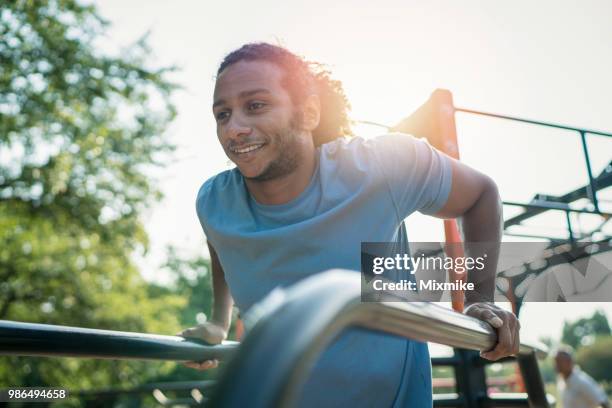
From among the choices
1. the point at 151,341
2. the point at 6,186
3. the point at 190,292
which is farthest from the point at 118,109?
the point at 190,292

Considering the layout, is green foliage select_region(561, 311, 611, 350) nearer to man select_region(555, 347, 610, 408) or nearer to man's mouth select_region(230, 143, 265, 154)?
man select_region(555, 347, 610, 408)

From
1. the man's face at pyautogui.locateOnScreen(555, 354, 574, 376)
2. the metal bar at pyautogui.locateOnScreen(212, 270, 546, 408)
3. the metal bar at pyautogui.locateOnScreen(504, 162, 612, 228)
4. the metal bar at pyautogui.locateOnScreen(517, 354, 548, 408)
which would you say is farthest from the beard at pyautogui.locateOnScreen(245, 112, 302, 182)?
the man's face at pyautogui.locateOnScreen(555, 354, 574, 376)

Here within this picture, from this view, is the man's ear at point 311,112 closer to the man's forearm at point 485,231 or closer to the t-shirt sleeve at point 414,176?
the t-shirt sleeve at point 414,176

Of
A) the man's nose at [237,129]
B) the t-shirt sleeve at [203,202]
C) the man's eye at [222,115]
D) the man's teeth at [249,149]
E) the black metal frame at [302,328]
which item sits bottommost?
the black metal frame at [302,328]

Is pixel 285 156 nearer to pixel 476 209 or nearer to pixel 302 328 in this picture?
pixel 476 209

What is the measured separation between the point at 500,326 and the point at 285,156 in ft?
2.35

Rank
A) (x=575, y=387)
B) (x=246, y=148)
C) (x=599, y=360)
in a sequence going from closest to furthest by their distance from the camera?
(x=246, y=148)
(x=575, y=387)
(x=599, y=360)

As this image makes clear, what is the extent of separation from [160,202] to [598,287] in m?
6.81

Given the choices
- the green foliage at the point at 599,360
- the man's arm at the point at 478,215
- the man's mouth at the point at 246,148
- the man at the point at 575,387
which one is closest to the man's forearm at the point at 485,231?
the man's arm at the point at 478,215

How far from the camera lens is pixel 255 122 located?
138cm

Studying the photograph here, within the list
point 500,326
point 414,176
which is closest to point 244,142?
point 414,176

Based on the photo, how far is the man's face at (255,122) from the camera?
138 centimetres

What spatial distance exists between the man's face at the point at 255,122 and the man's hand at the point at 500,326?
65 cm

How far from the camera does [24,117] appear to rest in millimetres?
7191
